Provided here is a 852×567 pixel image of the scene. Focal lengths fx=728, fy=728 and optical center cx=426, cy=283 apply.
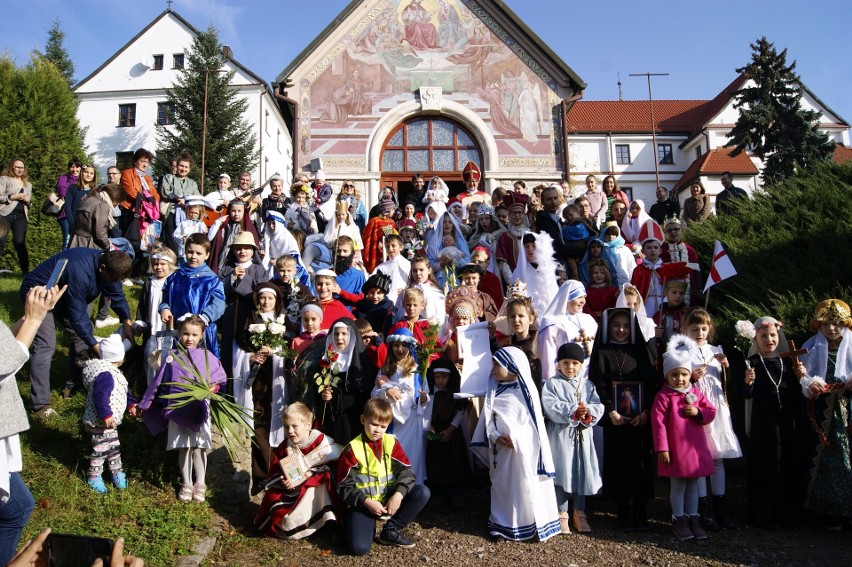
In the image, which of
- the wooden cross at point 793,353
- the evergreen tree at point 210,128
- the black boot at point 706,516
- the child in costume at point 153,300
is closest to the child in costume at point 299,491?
the child in costume at point 153,300

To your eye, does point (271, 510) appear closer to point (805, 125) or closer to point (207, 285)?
point (207, 285)

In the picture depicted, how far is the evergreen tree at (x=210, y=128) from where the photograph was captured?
3164 centimetres

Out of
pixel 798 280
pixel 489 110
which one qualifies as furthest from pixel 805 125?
pixel 798 280

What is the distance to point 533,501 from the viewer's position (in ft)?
20.0

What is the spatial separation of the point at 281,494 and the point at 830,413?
4860mm

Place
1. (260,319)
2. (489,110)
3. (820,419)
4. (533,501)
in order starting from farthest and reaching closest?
(489,110)
(260,319)
(820,419)
(533,501)

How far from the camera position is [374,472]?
6.07 m

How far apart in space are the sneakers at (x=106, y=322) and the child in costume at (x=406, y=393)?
5147mm

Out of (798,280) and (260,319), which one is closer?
(260,319)

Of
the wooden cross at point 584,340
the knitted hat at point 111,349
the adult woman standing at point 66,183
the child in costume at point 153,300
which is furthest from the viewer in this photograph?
the adult woman standing at point 66,183

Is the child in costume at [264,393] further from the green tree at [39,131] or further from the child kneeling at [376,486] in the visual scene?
the green tree at [39,131]

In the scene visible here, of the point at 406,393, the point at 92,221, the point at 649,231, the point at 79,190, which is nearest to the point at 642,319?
the point at 406,393

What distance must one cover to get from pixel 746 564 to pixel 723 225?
7.52m

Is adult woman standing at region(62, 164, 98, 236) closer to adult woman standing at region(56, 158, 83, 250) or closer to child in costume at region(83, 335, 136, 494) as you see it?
adult woman standing at region(56, 158, 83, 250)
